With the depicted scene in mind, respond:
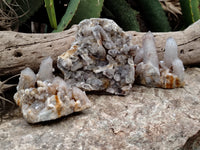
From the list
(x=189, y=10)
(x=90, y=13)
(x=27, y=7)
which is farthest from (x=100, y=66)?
(x=189, y=10)

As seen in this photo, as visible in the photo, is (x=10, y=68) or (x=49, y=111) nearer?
(x=49, y=111)

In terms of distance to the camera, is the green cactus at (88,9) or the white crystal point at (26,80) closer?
the white crystal point at (26,80)

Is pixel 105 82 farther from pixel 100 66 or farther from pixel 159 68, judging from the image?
pixel 159 68

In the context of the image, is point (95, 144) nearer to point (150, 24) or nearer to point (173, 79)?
point (173, 79)

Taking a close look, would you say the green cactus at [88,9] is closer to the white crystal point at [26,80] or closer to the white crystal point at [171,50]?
the white crystal point at [171,50]

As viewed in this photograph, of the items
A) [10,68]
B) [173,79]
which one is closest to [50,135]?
[10,68]

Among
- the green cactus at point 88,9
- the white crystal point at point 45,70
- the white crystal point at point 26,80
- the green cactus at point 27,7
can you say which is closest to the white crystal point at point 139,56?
the green cactus at point 88,9
